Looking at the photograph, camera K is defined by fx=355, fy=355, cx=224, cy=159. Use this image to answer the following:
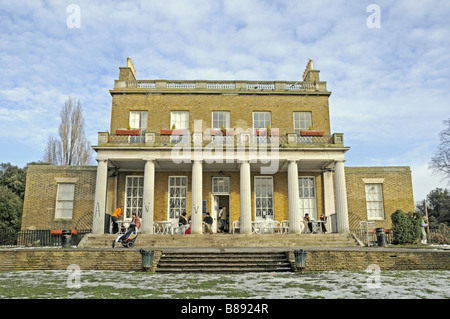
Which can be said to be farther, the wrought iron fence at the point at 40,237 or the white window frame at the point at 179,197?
the white window frame at the point at 179,197

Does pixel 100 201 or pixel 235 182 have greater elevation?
pixel 235 182

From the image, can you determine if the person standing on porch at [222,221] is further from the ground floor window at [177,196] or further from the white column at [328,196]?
the white column at [328,196]

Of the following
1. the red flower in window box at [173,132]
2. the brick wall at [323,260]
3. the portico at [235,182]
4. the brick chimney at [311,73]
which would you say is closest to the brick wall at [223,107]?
the red flower in window box at [173,132]

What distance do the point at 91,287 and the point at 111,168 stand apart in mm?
14263

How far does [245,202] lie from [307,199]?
18.8 ft

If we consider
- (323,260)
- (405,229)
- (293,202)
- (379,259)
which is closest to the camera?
(323,260)

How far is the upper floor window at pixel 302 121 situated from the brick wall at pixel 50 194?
1384 cm

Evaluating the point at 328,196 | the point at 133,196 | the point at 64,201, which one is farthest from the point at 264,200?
the point at 64,201

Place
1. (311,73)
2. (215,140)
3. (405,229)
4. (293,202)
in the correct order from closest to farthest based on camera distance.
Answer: (405,229) < (293,202) < (215,140) < (311,73)

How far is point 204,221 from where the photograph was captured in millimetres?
20750

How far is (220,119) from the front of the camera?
23.5 m

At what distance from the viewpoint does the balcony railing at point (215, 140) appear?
2023 centimetres

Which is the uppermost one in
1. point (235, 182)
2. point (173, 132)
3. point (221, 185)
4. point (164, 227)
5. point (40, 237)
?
point (173, 132)

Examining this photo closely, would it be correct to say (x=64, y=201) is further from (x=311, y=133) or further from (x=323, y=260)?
(x=323, y=260)
